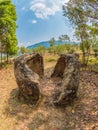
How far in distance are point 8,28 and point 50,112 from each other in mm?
17177

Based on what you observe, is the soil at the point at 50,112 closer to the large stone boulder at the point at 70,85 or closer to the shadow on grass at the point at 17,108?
the shadow on grass at the point at 17,108

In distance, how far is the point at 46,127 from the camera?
46.4ft

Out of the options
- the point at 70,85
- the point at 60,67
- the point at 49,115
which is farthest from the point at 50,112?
the point at 60,67

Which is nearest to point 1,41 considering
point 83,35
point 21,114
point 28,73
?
point 83,35

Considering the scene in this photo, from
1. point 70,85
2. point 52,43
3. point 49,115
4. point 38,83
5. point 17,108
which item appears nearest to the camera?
point 49,115

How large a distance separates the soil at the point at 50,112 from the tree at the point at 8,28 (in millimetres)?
12036

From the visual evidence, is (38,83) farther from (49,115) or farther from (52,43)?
(52,43)

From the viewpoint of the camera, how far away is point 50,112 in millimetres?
15414

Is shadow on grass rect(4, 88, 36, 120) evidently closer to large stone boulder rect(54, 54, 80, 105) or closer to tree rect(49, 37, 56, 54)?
large stone boulder rect(54, 54, 80, 105)

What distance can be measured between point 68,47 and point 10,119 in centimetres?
3268

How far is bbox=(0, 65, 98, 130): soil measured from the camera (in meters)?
14.2

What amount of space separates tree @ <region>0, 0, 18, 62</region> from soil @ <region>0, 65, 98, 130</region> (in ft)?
39.5

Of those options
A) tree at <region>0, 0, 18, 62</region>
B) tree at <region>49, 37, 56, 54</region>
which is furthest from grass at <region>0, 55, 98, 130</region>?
tree at <region>49, 37, 56, 54</region>

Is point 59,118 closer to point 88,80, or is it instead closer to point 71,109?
point 71,109
